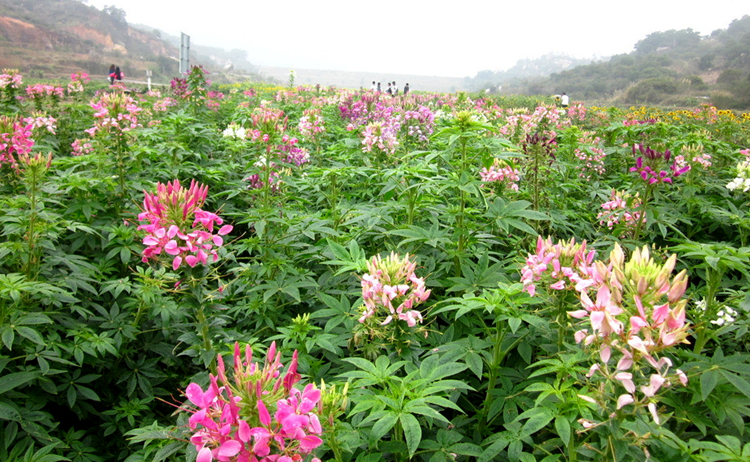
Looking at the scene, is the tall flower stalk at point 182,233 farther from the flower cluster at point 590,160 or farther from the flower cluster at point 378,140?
the flower cluster at point 590,160

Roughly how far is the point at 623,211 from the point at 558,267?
1.97 m

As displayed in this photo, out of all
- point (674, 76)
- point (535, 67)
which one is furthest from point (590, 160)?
point (535, 67)

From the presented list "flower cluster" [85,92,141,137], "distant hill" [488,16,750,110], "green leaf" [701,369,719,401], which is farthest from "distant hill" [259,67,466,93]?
"green leaf" [701,369,719,401]

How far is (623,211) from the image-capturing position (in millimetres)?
3152

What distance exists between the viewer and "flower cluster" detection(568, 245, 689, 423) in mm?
1101

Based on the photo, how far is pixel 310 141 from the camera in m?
5.77

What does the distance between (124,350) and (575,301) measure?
256 centimetres

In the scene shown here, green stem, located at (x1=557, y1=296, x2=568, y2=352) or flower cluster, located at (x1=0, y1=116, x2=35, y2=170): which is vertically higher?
flower cluster, located at (x1=0, y1=116, x2=35, y2=170)

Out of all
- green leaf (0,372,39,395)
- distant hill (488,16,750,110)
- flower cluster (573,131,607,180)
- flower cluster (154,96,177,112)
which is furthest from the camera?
distant hill (488,16,750,110)

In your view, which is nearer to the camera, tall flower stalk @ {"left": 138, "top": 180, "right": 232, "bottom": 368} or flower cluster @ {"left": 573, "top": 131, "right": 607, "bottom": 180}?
tall flower stalk @ {"left": 138, "top": 180, "right": 232, "bottom": 368}

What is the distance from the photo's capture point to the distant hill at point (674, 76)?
3331 cm

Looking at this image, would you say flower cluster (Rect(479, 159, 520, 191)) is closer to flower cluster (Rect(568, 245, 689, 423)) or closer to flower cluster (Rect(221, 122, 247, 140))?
flower cluster (Rect(568, 245, 689, 423))

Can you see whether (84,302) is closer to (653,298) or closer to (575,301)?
(575,301)

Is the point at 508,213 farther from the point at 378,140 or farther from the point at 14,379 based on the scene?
the point at 14,379
